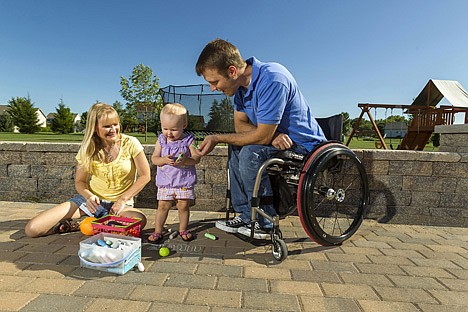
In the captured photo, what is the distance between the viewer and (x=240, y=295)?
1641mm

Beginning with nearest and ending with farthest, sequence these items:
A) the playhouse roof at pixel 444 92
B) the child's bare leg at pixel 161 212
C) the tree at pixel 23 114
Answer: the child's bare leg at pixel 161 212
the playhouse roof at pixel 444 92
the tree at pixel 23 114

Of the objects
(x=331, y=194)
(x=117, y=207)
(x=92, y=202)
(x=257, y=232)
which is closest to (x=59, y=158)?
(x=92, y=202)

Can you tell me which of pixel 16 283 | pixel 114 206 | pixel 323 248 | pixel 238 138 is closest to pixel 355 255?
pixel 323 248

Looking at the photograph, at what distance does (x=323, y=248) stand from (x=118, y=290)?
1.65 meters

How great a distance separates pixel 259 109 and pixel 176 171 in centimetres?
92

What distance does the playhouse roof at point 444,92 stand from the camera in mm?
12148

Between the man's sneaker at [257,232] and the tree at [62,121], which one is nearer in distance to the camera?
the man's sneaker at [257,232]

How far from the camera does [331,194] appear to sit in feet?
7.52

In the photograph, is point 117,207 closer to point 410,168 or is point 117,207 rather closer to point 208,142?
point 208,142

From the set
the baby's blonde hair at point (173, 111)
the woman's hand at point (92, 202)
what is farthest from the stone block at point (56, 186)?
the baby's blonde hair at point (173, 111)

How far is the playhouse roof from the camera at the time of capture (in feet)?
39.9

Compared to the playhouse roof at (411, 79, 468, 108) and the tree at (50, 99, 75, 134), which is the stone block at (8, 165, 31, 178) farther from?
the tree at (50, 99, 75, 134)

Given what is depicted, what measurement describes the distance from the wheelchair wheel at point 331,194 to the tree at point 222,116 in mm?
1389

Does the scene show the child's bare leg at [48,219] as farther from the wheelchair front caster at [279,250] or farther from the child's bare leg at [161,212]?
the wheelchair front caster at [279,250]
